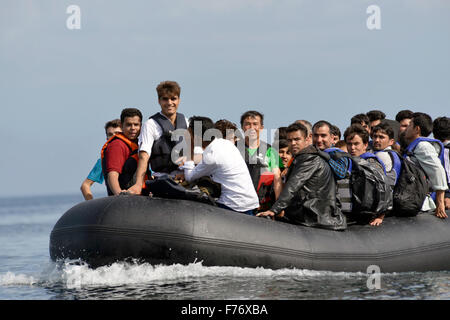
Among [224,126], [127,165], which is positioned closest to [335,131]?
[224,126]

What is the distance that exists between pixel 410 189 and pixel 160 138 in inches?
148

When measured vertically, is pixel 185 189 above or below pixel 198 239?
above

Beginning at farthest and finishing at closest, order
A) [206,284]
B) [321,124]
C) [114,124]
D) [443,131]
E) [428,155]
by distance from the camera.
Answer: [114,124], [443,131], [428,155], [321,124], [206,284]

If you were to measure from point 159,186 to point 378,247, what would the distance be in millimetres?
3243

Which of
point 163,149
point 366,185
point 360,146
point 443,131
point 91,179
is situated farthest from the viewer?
point 443,131

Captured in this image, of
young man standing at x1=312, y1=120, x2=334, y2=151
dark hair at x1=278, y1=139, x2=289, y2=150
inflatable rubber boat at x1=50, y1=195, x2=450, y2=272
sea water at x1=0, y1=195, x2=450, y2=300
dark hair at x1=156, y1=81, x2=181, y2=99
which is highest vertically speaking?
dark hair at x1=156, y1=81, x2=181, y2=99

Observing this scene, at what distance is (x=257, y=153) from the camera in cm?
971

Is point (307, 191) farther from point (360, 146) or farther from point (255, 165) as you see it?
point (360, 146)

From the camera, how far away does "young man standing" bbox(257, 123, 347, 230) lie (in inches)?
356

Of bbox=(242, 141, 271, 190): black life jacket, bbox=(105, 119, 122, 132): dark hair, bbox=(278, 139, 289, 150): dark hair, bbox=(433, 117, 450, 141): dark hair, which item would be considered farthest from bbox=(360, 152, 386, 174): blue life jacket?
bbox=(105, 119, 122, 132): dark hair

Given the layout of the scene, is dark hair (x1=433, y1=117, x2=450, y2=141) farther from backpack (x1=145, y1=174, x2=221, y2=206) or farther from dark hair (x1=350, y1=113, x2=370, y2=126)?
backpack (x1=145, y1=174, x2=221, y2=206)

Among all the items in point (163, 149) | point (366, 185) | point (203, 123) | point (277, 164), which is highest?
point (203, 123)

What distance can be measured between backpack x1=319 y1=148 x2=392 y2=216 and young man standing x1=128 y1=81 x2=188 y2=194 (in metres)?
2.12

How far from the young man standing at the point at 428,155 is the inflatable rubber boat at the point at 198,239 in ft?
4.27
